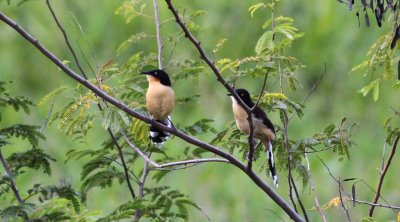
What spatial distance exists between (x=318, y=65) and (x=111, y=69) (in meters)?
6.76

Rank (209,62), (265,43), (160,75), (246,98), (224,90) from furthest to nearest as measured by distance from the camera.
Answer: (224,90) < (160,75) < (246,98) < (265,43) < (209,62)

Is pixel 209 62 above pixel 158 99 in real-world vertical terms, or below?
below

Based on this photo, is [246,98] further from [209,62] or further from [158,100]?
[209,62]

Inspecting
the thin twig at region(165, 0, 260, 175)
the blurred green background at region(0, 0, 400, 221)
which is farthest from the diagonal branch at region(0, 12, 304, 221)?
the blurred green background at region(0, 0, 400, 221)

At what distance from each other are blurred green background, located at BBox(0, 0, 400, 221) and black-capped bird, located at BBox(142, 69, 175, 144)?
3.07m

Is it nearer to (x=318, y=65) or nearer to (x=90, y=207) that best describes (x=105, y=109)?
(x=90, y=207)

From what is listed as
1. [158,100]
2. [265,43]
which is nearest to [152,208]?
[158,100]

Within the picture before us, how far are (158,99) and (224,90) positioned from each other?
5355 millimetres

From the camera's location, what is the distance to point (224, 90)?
1160cm

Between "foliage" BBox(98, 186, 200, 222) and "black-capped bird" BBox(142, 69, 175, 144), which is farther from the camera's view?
"black-capped bird" BBox(142, 69, 175, 144)

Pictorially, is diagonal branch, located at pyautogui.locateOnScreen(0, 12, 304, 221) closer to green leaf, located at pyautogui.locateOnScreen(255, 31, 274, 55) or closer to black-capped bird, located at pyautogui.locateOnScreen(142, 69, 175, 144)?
green leaf, located at pyautogui.locateOnScreen(255, 31, 274, 55)

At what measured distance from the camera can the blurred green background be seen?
9.99 meters

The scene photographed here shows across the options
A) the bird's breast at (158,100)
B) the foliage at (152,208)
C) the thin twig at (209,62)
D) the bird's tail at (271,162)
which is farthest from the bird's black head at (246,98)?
the thin twig at (209,62)

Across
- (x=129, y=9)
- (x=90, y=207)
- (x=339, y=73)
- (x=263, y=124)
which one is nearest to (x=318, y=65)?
(x=339, y=73)
